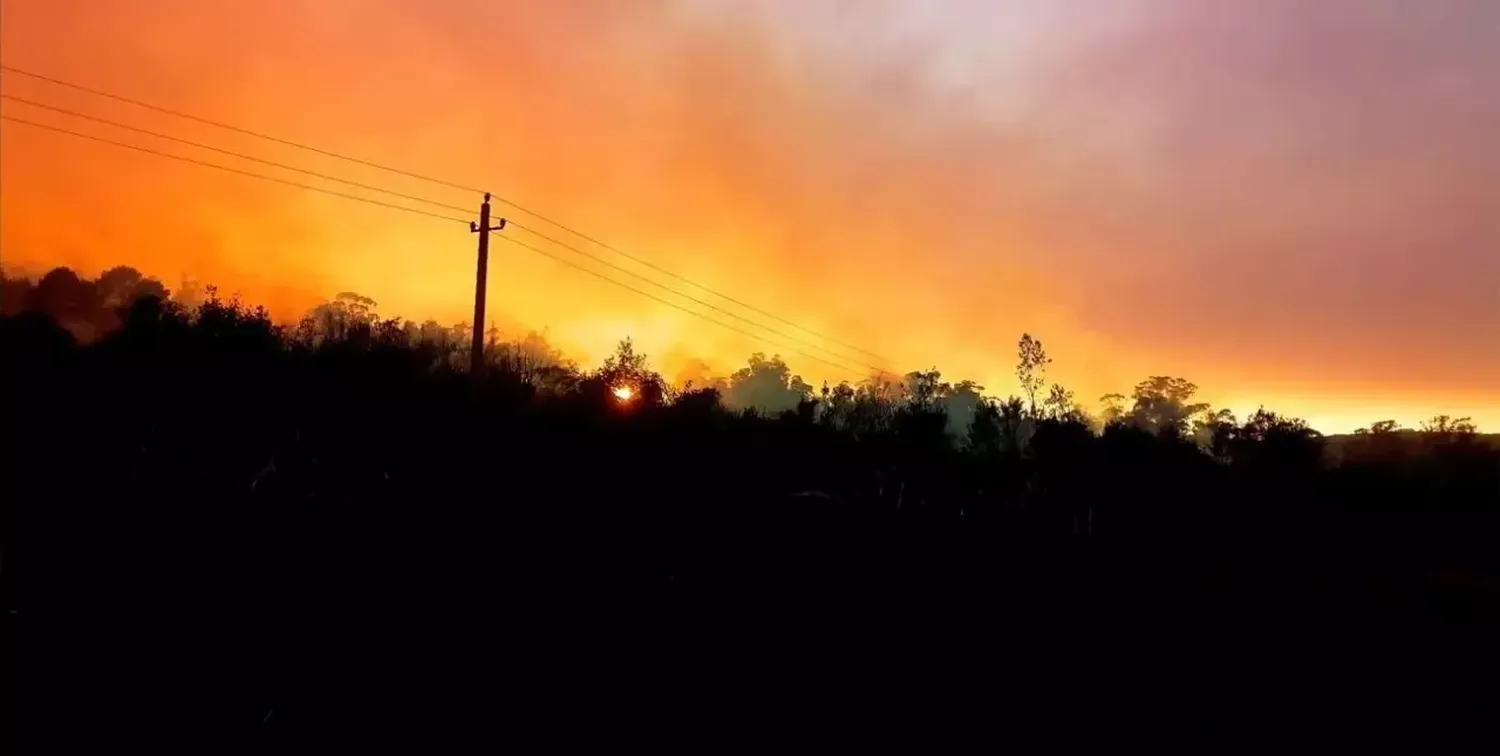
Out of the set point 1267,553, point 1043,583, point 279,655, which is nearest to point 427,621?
point 279,655

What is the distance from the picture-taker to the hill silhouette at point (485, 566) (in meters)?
6.49

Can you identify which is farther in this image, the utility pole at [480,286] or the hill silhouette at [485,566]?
the utility pole at [480,286]

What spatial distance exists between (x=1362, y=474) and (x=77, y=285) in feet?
191

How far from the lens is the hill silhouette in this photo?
256 inches

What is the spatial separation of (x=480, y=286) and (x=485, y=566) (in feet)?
57.2

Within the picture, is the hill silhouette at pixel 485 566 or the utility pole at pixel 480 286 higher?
the utility pole at pixel 480 286

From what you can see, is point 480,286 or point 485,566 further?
point 480,286

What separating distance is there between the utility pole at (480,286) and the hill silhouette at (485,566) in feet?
2.85

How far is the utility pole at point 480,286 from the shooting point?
23517 mm

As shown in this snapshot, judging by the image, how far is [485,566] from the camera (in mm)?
9305

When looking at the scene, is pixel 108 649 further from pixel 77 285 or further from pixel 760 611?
pixel 77 285

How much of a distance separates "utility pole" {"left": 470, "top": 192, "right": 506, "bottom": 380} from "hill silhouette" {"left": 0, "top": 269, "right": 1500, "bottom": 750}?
0.87 meters

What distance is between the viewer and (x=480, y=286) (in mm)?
25156

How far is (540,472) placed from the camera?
42.3 feet
